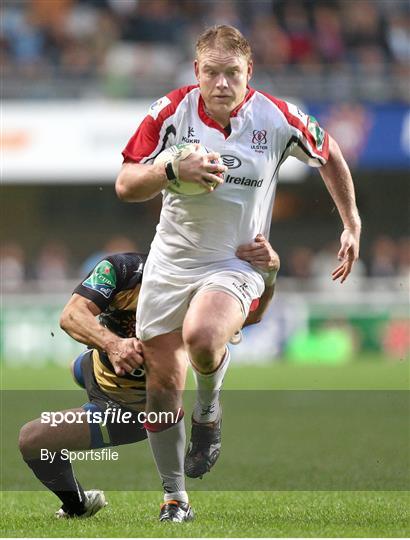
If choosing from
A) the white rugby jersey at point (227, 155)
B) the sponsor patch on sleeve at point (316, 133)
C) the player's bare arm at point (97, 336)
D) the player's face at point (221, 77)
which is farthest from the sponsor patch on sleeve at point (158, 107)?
the player's bare arm at point (97, 336)

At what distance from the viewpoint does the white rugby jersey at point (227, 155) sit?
5910 millimetres

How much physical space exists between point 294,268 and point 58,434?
15.1 m

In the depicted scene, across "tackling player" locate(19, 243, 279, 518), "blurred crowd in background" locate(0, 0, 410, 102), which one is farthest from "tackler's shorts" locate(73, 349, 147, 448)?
"blurred crowd in background" locate(0, 0, 410, 102)

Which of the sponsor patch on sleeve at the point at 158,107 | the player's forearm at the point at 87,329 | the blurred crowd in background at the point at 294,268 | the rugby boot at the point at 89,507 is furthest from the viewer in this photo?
the blurred crowd in background at the point at 294,268

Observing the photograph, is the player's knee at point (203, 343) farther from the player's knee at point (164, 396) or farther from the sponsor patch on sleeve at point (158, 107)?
the sponsor patch on sleeve at point (158, 107)

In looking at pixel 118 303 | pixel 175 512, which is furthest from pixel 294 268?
pixel 175 512

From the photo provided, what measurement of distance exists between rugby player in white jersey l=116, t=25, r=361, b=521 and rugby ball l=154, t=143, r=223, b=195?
6.9 inches

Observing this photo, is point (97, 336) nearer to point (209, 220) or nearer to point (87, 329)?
point (87, 329)

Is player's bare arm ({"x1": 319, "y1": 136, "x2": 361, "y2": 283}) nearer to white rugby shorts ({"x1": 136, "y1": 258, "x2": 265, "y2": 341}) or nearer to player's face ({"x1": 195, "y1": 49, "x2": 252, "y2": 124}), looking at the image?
white rugby shorts ({"x1": 136, "y1": 258, "x2": 265, "y2": 341})

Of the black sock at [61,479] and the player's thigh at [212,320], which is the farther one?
the black sock at [61,479]

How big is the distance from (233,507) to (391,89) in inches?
586

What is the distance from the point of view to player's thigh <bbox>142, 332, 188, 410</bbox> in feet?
19.5

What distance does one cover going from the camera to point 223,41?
5.78 m

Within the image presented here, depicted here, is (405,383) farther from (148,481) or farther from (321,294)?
(148,481)
